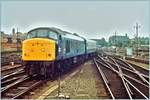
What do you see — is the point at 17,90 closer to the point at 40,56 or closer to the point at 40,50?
the point at 40,56

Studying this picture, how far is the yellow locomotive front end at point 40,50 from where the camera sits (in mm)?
13852

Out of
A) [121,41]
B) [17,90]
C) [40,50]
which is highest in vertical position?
[121,41]

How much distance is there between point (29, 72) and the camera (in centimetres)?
1416

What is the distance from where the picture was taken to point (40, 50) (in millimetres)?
13930

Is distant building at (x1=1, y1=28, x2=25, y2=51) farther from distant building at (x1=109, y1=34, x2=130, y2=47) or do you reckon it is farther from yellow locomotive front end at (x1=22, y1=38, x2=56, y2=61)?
distant building at (x1=109, y1=34, x2=130, y2=47)

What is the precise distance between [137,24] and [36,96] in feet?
151

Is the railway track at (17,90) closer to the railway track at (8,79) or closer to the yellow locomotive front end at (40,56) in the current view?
the railway track at (8,79)

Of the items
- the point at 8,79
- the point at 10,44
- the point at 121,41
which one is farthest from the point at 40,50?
the point at 121,41

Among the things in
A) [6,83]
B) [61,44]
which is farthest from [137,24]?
[6,83]

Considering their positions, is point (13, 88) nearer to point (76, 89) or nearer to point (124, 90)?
point (76, 89)

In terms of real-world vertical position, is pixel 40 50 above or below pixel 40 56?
above

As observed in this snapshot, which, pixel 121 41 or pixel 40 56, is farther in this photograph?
pixel 121 41

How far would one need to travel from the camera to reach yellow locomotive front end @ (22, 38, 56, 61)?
45.4 ft

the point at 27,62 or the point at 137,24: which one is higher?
the point at 137,24
